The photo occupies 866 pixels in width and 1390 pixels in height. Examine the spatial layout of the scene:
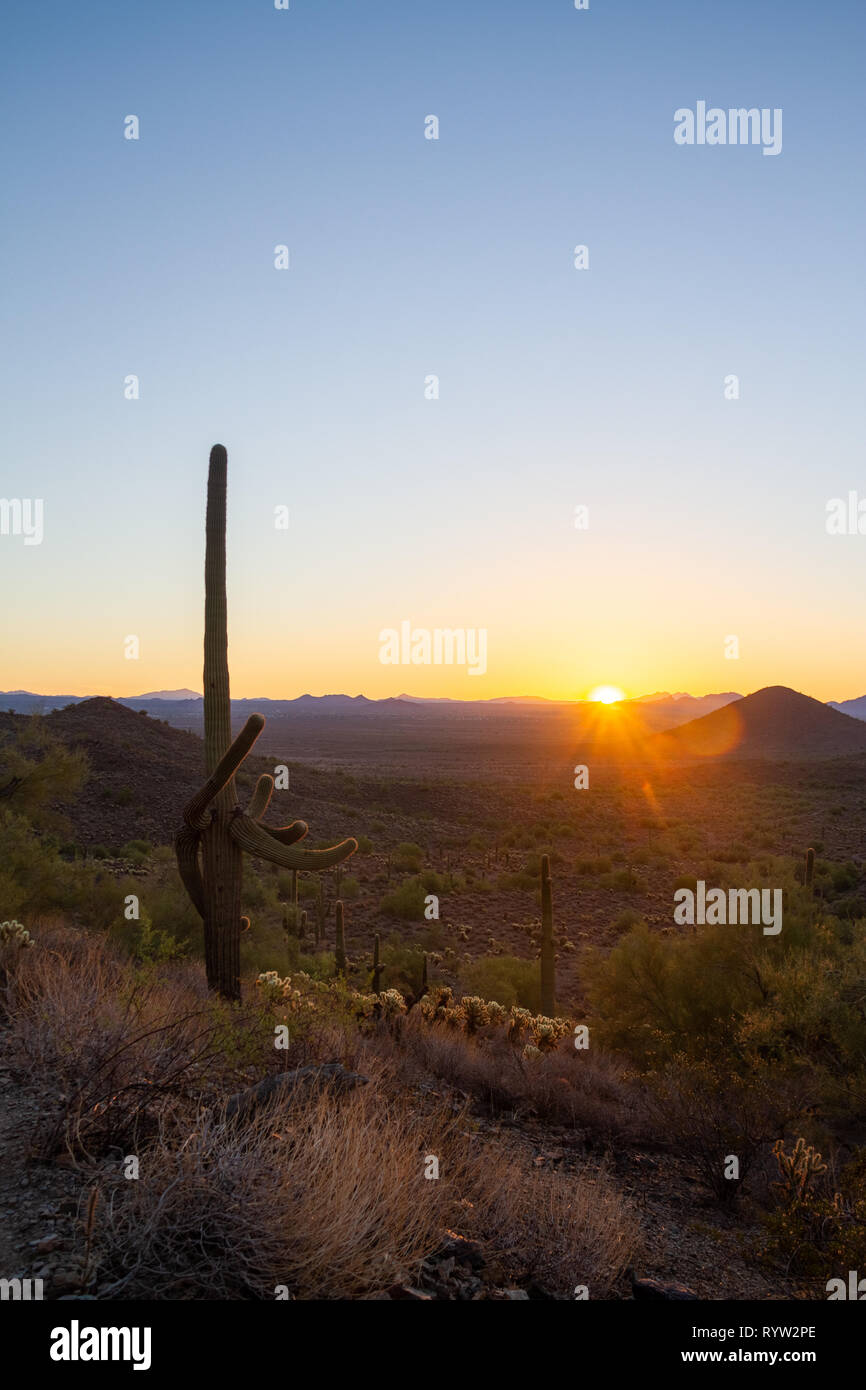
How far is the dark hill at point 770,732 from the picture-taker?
10931 cm

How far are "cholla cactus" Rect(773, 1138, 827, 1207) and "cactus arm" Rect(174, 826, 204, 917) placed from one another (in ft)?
26.3

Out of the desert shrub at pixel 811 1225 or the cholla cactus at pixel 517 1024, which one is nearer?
the desert shrub at pixel 811 1225

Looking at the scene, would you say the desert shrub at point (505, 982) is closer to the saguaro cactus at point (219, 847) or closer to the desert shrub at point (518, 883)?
the saguaro cactus at point (219, 847)

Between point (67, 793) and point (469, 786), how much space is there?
42.8 meters

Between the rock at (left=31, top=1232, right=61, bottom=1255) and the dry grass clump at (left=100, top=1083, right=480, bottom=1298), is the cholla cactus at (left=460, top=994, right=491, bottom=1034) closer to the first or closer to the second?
the dry grass clump at (left=100, top=1083, right=480, bottom=1298)

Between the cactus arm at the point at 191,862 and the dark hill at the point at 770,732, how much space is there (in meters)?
100

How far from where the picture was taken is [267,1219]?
4566 millimetres

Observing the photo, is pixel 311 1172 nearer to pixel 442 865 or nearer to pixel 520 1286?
pixel 520 1286

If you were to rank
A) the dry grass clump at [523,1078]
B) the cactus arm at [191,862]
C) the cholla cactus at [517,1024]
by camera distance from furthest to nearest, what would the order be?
the cholla cactus at [517,1024], the cactus arm at [191,862], the dry grass clump at [523,1078]

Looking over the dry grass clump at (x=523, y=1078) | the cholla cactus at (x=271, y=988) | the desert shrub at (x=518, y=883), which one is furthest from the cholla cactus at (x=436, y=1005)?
the desert shrub at (x=518, y=883)

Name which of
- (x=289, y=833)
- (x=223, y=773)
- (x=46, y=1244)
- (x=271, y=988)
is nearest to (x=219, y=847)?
(x=289, y=833)

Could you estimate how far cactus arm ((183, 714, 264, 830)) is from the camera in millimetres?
10266

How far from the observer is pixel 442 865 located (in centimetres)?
3728

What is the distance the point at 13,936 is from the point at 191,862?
245 cm
